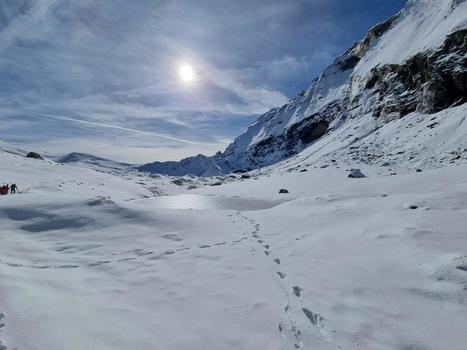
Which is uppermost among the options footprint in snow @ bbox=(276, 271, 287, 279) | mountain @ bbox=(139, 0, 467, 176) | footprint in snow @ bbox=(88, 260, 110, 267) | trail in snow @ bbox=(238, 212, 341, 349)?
mountain @ bbox=(139, 0, 467, 176)

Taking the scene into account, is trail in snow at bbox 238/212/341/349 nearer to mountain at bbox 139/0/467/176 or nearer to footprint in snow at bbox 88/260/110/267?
footprint in snow at bbox 88/260/110/267

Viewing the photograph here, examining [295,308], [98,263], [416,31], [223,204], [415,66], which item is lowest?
[295,308]

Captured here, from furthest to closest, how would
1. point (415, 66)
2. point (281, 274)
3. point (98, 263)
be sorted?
1. point (415, 66)
2. point (98, 263)
3. point (281, 274)

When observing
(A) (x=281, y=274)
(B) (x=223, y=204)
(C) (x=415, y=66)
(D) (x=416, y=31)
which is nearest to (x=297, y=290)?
(A) (x=281, y=274)

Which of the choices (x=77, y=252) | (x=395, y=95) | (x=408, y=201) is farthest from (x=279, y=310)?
(x=395, y=95)

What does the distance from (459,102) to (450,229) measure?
71.4 m

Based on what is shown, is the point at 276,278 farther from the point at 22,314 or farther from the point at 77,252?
the point at 77,252

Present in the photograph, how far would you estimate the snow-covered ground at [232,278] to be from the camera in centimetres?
557

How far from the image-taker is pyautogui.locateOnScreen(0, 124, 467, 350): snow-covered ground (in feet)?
18.3

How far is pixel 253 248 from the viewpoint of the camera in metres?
11.7

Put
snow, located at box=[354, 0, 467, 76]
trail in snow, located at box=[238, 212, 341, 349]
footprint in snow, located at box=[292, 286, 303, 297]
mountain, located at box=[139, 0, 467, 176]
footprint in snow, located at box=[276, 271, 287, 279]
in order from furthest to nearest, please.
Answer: snow, located at box=[354, 0, 467, 76]
mountain, located at box=[139, 0, 467, 176]
footprint in snow, located at box=[276, 271, 287, 279]
footprint in snow, located at box=[292, 286, 303, 297]
trail in snow, located at box=[238, 212, 341, 349]

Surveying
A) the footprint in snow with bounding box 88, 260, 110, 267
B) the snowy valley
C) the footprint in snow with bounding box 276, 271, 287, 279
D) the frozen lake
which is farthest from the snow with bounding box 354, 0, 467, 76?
the footprint in snow with bounding box 88, 260, 110, 267

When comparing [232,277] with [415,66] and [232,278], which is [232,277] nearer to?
[232,278]

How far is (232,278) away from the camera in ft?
28.1
